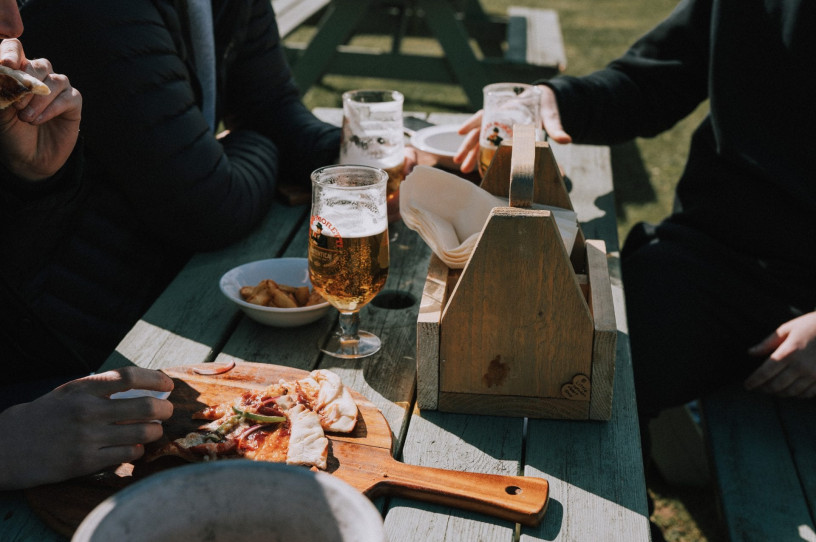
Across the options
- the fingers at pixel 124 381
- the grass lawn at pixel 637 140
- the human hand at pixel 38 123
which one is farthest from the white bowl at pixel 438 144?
the grass lawn at pixel 637 140

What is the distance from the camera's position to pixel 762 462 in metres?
1.80

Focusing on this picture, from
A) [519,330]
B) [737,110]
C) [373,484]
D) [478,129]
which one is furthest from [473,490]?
[737,110]

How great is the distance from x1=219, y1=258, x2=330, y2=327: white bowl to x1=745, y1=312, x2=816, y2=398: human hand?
3.65 ft

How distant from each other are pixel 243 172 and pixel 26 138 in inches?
23.8

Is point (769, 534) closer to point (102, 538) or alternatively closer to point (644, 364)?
point (644, 364)

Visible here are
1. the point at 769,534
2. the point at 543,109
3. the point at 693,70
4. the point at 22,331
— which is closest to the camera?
the point at 22,331

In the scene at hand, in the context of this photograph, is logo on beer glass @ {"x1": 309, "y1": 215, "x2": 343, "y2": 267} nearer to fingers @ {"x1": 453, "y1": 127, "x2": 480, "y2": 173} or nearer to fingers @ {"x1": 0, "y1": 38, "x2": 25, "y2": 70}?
fingers @ {"x1": 0, "y1": 38, "x2": 25, "y2": 70}

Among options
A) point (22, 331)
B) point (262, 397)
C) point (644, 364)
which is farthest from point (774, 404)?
point (22, 331)

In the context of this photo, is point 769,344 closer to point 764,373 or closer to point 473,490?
point 764,373

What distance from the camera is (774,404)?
1.96 meters

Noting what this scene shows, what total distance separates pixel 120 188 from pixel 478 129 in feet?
3.12

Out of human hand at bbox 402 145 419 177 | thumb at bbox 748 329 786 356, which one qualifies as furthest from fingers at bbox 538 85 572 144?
thumb at bbox 748 329 786 356

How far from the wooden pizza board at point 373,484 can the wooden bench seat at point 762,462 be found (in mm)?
840

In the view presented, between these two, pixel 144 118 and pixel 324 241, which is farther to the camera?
pixel 144 118
